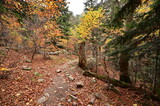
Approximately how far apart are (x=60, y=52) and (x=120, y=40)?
12.9 metres

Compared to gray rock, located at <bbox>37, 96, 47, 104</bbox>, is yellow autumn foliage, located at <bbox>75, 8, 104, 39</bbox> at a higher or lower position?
higher

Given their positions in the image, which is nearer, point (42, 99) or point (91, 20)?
point (42, 99)

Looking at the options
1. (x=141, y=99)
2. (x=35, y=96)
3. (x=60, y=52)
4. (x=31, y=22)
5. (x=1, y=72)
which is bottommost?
(x=141, y=99)

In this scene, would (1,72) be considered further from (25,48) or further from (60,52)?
(60,52)

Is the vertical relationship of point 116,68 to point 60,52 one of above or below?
below

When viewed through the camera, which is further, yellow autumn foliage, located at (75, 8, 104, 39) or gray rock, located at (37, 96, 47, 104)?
yellow autumn foliage, located at (75, 8, 104, 39)

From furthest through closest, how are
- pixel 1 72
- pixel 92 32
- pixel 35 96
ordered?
pixel 92 32, pixel 1 72, pixel 35 96

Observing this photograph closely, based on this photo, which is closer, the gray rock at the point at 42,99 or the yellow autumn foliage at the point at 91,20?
the gray rock at the point at 42,99

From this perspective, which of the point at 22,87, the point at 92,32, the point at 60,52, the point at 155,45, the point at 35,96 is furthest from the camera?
the point at 60,52

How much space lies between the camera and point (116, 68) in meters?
13.7

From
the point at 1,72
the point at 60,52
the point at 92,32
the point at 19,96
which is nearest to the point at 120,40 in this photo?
the point at 92,32

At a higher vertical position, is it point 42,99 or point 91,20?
point 91,20

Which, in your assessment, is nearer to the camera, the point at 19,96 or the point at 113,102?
the point at 19,96

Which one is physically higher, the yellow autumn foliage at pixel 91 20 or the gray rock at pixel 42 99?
the yellow autumn foliage at pixel 91 20
